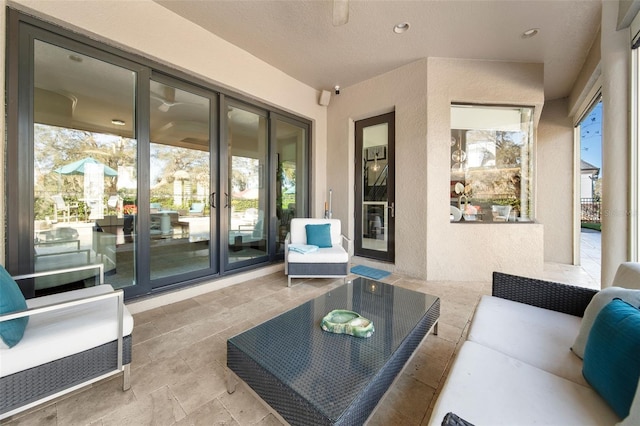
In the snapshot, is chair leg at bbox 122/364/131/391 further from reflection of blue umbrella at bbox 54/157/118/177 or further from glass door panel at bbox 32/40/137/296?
reflection of blue umbrella at bbox 54/157/118/177

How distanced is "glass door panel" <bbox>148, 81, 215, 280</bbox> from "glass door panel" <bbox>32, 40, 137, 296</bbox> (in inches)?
9.5

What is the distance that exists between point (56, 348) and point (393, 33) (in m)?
4.10

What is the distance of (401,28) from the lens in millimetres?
2926

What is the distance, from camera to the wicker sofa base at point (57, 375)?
1.16m

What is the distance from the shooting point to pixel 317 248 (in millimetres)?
3525

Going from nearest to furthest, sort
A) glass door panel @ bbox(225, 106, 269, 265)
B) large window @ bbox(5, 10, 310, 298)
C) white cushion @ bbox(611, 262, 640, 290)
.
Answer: white cushion @ bbox(611, 262, 640, 290), large window @ bbox(5, 10, 310, 298), glass door panel @ bbox(225, 106, 269, 265)

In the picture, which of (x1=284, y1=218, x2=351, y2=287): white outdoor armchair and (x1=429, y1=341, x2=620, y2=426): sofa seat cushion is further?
(x1=284, y1=218, x2=351, y2=287): white outdoor armchair

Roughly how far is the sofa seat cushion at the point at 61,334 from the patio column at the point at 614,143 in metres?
3.79

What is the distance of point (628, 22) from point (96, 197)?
5.00 metres

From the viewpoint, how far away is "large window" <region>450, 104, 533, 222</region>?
12.3ft

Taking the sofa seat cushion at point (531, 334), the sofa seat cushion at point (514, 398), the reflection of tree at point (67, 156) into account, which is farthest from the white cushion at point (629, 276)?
the reflection of tree at point (67, 156)

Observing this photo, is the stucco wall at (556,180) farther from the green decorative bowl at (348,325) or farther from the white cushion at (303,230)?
the green decorative bowl at (348,325)

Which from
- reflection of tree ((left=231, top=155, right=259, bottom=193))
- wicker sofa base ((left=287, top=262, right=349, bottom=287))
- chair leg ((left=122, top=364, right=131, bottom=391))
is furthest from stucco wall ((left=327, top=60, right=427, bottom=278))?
chair leg ((left=122, top=364, right=131, bottom=391))

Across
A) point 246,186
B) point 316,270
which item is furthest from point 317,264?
point 246,186
